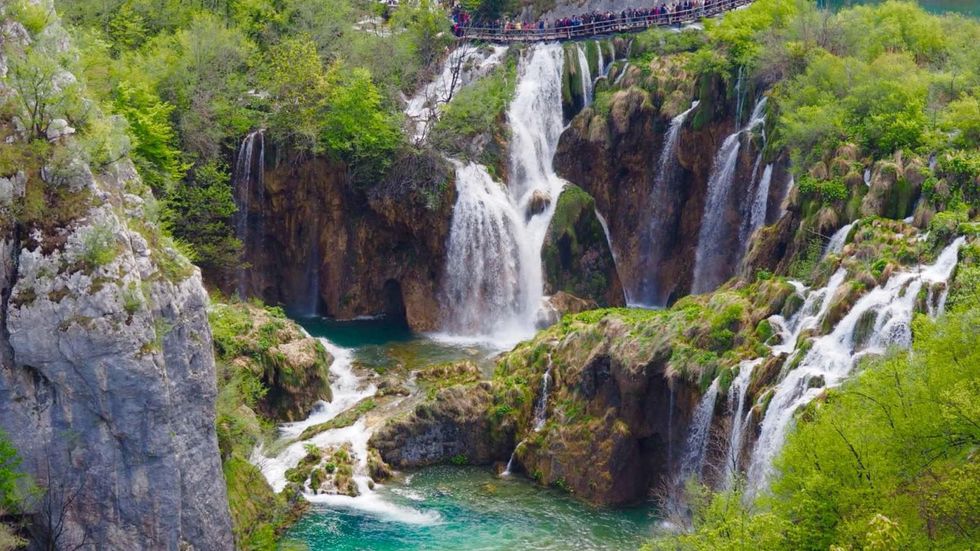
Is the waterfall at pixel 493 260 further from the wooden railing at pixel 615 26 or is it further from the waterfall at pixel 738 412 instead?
the waterfall at pixel 738 412

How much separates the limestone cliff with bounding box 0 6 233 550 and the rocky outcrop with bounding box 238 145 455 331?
23492mm

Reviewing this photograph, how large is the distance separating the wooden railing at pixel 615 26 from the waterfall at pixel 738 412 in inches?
1156

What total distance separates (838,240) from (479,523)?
14.1 metres

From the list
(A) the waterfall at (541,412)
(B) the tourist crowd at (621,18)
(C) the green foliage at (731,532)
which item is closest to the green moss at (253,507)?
(A) the waterfall at (541,412)

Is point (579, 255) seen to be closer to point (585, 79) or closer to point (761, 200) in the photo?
point (585, 79)

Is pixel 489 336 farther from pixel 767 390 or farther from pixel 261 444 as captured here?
pixel 767 390

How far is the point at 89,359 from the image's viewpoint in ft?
81.4

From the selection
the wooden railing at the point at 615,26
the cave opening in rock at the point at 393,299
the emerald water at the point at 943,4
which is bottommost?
the cave opening in rock at the point at 393,299

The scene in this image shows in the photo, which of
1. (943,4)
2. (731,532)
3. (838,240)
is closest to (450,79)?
(838,240)

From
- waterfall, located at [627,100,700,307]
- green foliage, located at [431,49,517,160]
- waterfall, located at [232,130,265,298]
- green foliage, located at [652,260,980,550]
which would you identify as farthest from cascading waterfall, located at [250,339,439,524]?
waterfall, located at [627,100,700,307]

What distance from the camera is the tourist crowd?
57.0 meters

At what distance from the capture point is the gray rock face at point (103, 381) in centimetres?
2459

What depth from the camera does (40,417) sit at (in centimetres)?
2489

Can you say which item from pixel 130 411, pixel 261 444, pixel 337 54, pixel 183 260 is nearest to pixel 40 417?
pixel 130 411
